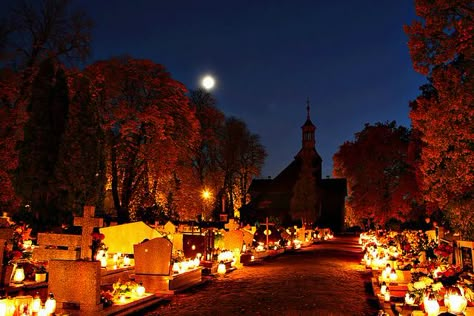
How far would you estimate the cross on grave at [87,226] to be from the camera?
906 centimetres

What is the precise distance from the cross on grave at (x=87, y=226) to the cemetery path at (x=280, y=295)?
187cm

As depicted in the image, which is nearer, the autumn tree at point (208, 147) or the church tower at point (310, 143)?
the autumn tree at point (208, 147)

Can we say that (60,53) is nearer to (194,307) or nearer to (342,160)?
(194,307)

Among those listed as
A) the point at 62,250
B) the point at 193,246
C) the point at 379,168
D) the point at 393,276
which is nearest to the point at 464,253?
the point at 393,276

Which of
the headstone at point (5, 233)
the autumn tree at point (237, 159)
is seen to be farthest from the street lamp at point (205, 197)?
the headstone at point (5, 233)

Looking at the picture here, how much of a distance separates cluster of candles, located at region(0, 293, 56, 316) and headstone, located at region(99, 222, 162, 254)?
871cm

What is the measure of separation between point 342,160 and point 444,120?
2414 centimetres

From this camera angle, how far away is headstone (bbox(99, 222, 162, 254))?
1675 cm

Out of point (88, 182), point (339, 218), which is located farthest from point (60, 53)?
point (339, 218)

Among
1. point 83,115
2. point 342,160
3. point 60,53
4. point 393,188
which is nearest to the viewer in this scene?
point 60,53

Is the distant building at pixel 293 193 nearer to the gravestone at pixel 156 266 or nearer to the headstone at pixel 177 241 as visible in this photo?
the headstone at pixel 177 241

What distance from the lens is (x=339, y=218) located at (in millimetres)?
71938

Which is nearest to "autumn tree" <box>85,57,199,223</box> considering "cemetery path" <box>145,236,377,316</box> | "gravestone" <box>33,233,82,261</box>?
"cemetery path" <box>145,236,377,316</box>

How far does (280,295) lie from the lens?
11.6 meters
